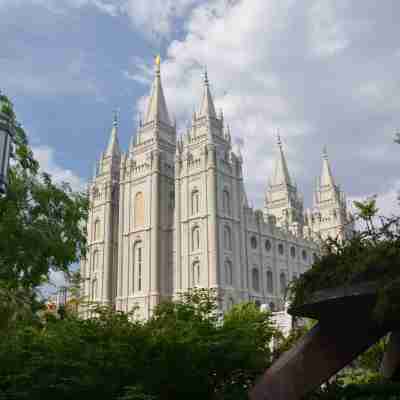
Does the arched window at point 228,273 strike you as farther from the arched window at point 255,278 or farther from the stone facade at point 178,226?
the arched window at point 255,278

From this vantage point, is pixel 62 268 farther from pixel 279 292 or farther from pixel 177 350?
pixel 279 292

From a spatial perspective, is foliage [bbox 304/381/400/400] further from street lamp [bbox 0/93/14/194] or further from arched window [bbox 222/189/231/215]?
arched window [bbox 222/189/231/215]

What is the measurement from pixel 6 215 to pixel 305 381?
21.3 feet

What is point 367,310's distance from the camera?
600cm

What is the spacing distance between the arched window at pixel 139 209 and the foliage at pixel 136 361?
41234 millimetres

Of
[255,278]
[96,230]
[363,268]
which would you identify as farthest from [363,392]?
[96,230]

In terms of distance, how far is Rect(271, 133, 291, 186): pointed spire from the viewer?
71.9 metres

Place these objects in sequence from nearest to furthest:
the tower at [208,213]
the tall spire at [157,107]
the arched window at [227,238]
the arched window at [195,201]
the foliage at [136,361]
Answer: the foliage at [136,361] → the tower at [208,213] → the arched window at [227,238] → the arched window at [195,201] → the tall spire at [157,107]

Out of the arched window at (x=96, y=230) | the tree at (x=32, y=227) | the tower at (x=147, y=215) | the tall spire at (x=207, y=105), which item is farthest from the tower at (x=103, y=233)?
the tree at (x=32, y=227)

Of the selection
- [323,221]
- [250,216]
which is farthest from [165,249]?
[323,221]

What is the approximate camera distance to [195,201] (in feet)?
156

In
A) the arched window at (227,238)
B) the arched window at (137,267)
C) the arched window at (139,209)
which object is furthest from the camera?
the arched window at (139,209)

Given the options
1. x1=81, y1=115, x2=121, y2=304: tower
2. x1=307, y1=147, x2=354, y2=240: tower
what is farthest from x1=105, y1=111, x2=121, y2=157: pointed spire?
x1=307, y1=147, x2=354, y2=240: tower

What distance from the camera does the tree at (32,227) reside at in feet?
33.0
